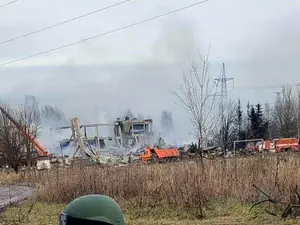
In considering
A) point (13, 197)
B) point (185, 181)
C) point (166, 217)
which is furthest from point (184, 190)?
point (13, 197)

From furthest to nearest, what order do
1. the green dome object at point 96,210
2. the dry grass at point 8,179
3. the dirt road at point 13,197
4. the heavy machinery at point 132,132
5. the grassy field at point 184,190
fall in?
the heavy machinery at point 132,132
the dry grass at point 8,179
the dirt road at point 13,197
the grassy field at point 184,190
the green dome object at point 96,210

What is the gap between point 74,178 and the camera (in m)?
15.1

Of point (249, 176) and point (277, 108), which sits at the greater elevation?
point (277, 108)

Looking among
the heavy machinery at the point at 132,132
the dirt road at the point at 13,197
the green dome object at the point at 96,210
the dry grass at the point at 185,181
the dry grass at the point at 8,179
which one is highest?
the heavy machinery at the point at 132,132

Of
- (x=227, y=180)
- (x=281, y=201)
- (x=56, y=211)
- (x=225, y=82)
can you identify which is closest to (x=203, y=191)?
(x=227, y=180)

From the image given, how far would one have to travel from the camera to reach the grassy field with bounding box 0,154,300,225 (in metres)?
11.1

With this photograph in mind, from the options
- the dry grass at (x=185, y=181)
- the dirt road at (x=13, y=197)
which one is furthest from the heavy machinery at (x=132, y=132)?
the dry grass at (x=185, y=181)

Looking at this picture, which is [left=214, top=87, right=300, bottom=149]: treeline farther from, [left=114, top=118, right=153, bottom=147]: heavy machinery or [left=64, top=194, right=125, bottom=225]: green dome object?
[left=64, top=194, right=125, bottom=225]: green dome object

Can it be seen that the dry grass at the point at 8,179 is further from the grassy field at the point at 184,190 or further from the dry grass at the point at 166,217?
the dry grass at the point at 166,217

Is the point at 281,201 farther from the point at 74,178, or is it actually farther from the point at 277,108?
the point at 277,108

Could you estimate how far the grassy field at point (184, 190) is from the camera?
11109mm

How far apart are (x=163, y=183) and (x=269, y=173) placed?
262cm

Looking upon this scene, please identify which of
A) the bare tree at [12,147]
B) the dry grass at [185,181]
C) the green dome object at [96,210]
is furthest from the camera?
the bare tree at [12,147]

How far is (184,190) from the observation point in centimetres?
1211
